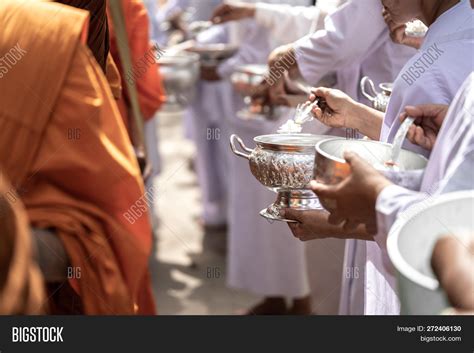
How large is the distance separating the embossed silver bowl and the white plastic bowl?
513mm

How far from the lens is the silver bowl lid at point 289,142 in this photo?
167 centimetres

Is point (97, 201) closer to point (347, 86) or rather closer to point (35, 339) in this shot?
point (35, 339)

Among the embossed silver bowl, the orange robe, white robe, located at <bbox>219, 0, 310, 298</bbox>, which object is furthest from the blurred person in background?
the embossed silver bowl

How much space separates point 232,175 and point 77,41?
8.23 feet

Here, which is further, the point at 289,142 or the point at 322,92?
the point at 322,92

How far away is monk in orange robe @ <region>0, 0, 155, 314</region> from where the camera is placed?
1.50m

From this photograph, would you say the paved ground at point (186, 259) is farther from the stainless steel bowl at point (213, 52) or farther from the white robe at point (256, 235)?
the stainless steel bowl at point (213, 52)

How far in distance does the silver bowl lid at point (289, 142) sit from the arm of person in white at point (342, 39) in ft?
2.06

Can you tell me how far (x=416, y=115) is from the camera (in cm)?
142

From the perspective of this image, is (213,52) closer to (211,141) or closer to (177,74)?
(177,74)

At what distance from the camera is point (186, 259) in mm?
4395

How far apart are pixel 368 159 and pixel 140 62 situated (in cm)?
151

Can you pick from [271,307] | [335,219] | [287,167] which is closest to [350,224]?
[335,219]

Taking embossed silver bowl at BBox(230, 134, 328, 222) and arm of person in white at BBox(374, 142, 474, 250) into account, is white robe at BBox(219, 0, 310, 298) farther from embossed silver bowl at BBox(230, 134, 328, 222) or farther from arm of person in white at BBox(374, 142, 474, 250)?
arm of person in white at BBox(374, 142, 474, 250)
